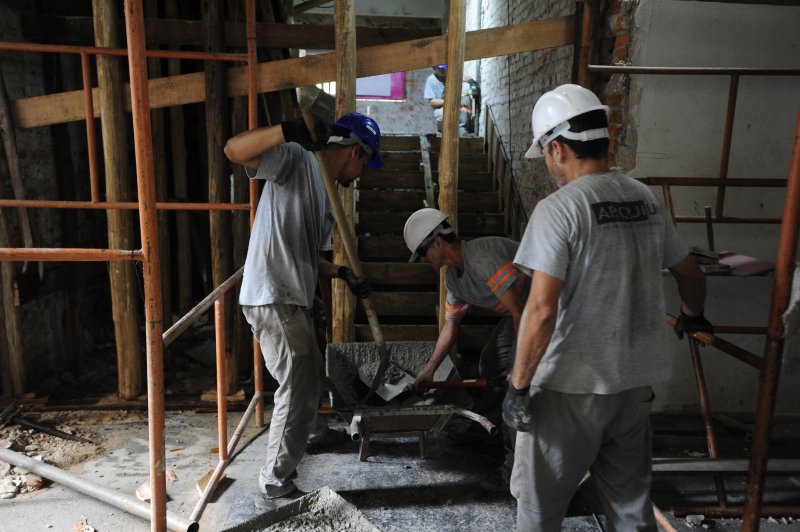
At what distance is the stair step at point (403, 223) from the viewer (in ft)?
19.4

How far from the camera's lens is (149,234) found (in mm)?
1870

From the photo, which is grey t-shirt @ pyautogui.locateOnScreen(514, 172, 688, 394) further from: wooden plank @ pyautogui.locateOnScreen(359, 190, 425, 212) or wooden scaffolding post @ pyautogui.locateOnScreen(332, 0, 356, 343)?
wooden plank @ pyautogui.locateOnScreen(359, 190, 425, 212)

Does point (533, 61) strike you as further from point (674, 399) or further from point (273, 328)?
point (273, 328)

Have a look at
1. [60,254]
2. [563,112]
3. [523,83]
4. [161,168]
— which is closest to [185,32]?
[161,168]

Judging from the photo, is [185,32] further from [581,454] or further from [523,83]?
[581,454]

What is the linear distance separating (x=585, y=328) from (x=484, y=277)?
900 mm

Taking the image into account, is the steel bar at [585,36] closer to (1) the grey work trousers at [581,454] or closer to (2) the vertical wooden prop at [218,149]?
(1) the grey work trousers at [581,454]

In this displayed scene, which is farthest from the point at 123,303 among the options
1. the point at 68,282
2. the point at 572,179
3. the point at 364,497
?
the point at 572,179

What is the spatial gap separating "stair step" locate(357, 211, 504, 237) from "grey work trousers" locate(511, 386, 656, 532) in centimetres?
401

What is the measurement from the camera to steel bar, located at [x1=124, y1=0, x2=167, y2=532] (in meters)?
1.78

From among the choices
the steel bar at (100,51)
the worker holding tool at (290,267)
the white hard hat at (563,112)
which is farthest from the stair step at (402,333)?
the white hard hat at (563,112)

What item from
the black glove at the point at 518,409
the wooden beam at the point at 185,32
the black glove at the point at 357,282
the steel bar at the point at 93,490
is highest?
the wooden beam at the point at 185,32

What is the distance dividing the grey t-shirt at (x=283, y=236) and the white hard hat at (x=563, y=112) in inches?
48.1

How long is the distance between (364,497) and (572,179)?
2060mm
